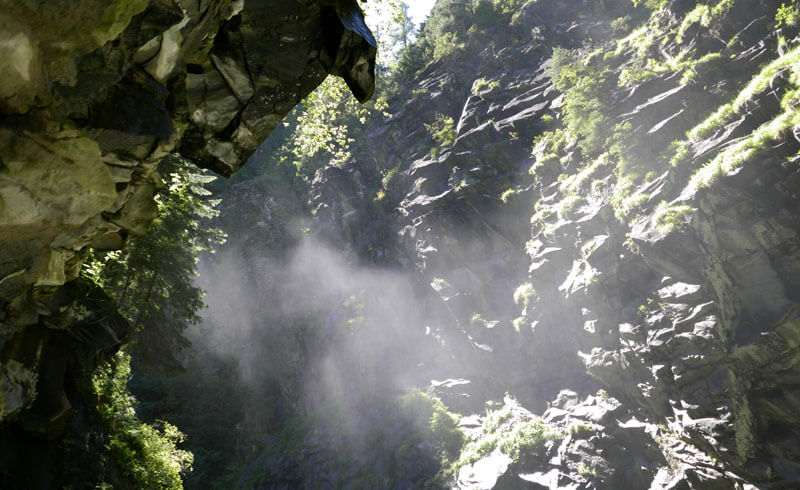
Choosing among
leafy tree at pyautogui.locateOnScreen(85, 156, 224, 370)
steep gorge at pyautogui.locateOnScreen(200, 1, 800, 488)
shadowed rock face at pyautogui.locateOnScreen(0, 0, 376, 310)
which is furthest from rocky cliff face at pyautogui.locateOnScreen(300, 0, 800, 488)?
leafy tree at pyautogui.locateOnScreen(85, 156, 224, 370)

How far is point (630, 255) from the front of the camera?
14.2 m

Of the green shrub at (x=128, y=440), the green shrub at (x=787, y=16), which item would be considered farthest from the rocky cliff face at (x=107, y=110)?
the green shrub at (x=787, y=16)

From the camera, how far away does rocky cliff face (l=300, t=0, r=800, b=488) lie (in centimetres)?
1091

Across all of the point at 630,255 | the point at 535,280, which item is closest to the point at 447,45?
the point at 535,280

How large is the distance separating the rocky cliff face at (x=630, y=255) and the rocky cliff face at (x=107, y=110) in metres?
12.3

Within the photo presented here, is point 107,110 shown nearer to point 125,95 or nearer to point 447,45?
point 125,95

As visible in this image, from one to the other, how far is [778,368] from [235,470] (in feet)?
86.7

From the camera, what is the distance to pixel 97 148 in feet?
11.5

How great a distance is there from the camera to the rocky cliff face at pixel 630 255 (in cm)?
1091

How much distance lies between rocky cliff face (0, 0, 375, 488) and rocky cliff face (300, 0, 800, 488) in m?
12.3

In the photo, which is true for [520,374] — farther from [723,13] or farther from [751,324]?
[723,13]

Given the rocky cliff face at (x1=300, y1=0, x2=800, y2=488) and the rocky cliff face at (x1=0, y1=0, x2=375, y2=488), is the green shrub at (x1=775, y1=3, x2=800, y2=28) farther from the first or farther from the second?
the rocky cliff face at (x1=0, y1=0, x2=375, y2=488)

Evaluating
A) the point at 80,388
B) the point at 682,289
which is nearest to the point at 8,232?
the point at 80,388

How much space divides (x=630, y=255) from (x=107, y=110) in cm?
1572
